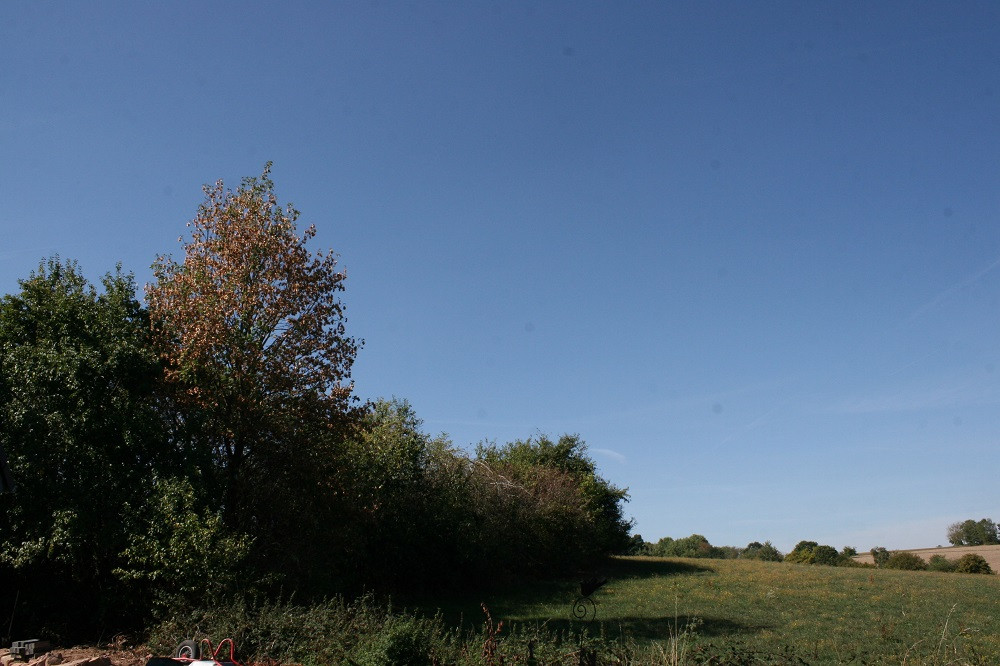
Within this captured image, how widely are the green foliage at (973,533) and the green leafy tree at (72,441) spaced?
10983cm

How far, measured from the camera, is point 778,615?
2395 centimetres

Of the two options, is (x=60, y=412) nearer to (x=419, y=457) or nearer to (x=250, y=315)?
(x=250, y=315)

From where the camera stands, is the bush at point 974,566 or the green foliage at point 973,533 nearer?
the bush at point 974,566

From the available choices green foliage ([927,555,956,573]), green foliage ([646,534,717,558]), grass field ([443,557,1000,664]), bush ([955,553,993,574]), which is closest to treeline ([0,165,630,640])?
grass field ([443,557,1000,664])

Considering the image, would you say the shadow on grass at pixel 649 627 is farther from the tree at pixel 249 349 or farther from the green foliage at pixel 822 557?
the green foliage at pixel 822 557

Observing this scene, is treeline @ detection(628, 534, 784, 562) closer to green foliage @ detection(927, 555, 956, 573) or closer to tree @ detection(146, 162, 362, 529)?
green foliage @ detection(927, 555, 956, 573)

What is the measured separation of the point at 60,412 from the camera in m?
16.5

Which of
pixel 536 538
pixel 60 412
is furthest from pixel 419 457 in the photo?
pixel 60 412

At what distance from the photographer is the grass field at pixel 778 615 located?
40.7 feet

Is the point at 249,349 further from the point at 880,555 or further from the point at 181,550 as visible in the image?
the point at 880,555

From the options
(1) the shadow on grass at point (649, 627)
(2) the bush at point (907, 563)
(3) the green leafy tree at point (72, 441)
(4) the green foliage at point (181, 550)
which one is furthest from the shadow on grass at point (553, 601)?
(2) the bush at point (907, 563)

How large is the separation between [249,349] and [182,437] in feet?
9.03

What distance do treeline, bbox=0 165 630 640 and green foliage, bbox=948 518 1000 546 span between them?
105156mm

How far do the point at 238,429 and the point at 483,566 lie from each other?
18.7 m
